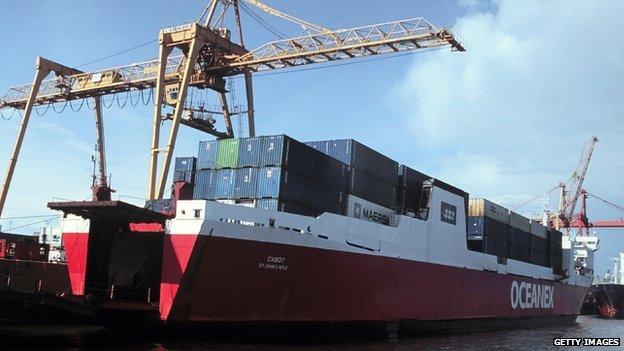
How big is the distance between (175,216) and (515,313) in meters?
25.3

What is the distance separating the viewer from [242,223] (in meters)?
19.4

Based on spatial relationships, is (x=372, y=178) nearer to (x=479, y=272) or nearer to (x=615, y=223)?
(x=479, y=272)

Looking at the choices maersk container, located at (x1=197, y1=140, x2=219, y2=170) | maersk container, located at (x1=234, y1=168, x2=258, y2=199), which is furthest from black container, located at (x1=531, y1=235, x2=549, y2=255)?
maersk container, located at (x1=197, y1=140, x2=219, y2=170)

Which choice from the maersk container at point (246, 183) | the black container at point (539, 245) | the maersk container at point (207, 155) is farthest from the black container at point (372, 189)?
the black container at point (539, 245)

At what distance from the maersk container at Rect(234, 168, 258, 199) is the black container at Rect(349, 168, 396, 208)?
15.9ft

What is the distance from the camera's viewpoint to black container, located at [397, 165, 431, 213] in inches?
1086

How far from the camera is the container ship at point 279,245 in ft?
60.7

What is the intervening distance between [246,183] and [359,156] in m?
5.87

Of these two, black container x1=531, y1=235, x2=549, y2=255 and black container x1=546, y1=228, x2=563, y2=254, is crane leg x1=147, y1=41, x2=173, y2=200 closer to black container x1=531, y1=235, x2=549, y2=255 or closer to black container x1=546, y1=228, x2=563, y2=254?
black container x1=531, y1=235, x2=549, y2=255

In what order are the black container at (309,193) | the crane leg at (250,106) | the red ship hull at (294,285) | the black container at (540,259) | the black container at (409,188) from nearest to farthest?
1. the red ship hull at (294,285)
2. the black container at (309,193)
3. the black container at (409,188)
4. the crane leg at (250,106)
5. the black container at (540,259)

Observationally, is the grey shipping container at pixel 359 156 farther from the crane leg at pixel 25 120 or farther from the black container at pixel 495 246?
the crane leg at pixel 25 120

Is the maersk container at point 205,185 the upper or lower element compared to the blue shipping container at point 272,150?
lower

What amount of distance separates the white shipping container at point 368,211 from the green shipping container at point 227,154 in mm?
5211

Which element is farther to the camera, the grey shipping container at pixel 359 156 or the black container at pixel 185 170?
the grey shipping container at pixel 359 156
